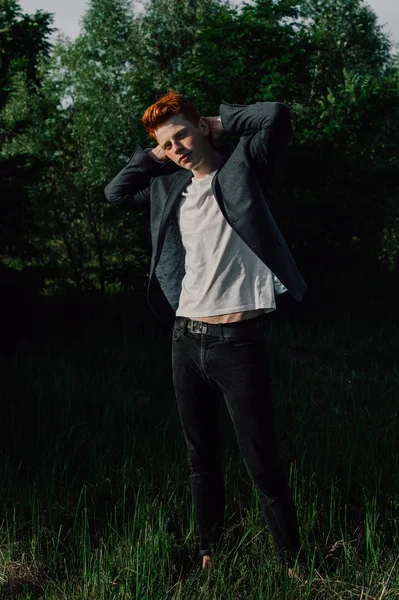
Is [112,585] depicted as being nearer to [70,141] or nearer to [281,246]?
[281,246]

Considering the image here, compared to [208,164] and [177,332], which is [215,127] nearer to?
[208,164]

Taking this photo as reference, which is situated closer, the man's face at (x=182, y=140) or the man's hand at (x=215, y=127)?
the man's face at (x=182, y=140)

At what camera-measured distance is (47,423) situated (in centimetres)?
521

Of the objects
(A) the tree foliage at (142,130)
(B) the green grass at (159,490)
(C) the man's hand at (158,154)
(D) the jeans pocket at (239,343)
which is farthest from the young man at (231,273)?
(A) the tree foliage at (142,130)

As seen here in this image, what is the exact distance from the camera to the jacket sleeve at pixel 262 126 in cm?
268

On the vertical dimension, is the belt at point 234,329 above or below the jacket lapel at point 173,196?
below

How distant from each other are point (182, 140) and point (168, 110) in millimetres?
125

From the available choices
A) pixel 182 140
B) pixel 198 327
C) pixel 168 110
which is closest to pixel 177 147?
pixel 182 140

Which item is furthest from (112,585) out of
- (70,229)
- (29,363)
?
(70,229)

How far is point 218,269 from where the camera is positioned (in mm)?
2795

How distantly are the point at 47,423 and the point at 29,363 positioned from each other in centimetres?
207

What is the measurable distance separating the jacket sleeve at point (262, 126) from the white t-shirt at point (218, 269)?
0.72 ft

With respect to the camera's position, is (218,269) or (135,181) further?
(135,181)

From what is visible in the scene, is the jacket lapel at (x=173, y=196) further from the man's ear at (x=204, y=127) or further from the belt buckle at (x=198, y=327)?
the belt buckle at (x=198, y=327)
